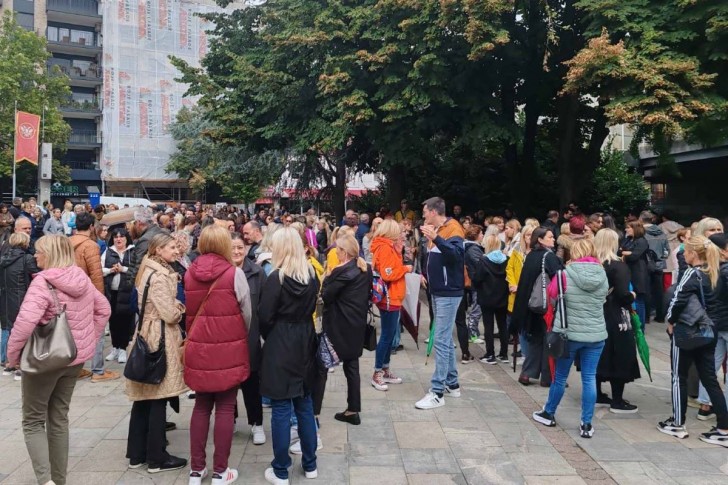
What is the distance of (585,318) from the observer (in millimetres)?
5051

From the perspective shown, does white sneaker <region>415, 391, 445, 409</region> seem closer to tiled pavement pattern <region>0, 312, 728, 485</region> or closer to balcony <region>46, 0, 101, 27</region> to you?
tiled pavement pattern <region>0, 312, 728, 485</region>

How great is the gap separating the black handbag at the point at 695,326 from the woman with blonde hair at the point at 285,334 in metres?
3.31

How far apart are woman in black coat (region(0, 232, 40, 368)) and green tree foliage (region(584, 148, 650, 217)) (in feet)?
57.9

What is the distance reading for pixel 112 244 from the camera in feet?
23.6

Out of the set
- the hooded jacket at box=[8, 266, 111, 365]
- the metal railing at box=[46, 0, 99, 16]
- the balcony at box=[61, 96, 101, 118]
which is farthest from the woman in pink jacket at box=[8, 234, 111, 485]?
the metal railing at box=[46, 0, 99, 16]

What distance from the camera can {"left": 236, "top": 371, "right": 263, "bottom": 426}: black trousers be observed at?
Answer: 15.7 ft

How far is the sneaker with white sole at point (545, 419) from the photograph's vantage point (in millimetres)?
5414

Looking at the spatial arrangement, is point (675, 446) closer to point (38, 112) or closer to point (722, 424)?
point (722, 424)

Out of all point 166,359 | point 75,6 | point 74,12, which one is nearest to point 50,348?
point 166,359

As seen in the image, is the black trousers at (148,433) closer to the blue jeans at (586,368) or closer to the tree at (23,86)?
the blue jeans at (586,368)

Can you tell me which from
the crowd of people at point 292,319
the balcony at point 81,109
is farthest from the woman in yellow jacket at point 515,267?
the balcony at point 81,109

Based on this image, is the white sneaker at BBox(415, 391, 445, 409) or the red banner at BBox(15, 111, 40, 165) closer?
the white sneaker at BBox(415, 391, 445, 409)

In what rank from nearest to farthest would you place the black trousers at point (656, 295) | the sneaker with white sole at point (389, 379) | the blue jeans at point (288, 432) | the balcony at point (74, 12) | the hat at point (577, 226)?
the blue jeans at point (288, 432) → the sneaker with white sole at point (389, 379) → the hat at point (577, 226) → the black trousers at point (656, 295) → the balcony at point (74, 12)

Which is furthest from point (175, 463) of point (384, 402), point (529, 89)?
point (529, 89)
